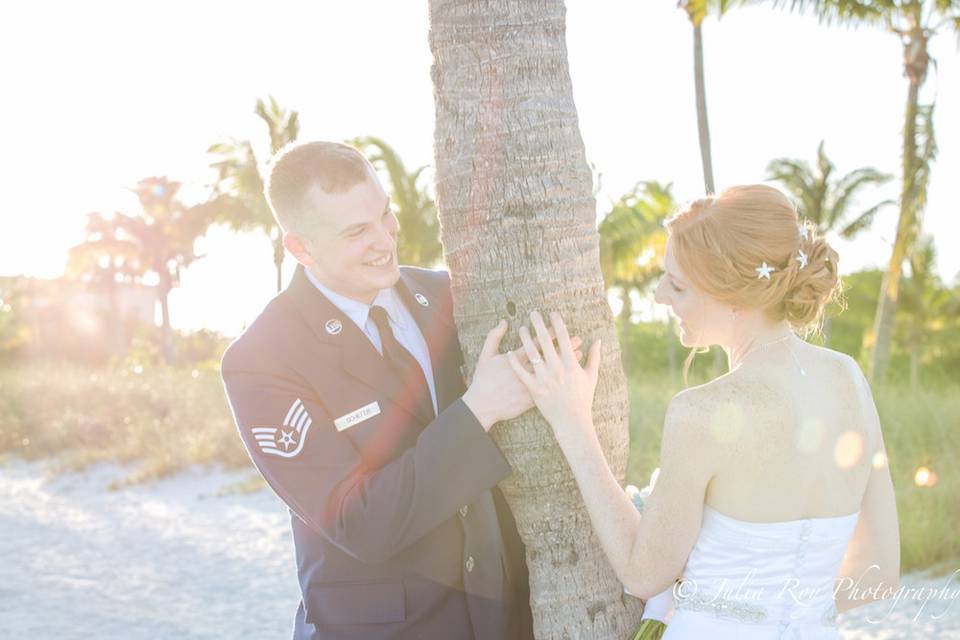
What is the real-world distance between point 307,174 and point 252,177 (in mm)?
37330

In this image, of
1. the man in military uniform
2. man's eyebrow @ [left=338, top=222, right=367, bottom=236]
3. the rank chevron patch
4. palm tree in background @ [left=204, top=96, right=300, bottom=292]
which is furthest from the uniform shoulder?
palm tree in background @ [left=204, top=96, right=300, bottom=292]

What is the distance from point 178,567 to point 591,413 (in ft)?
29.8

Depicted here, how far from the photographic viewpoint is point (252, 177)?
39.1m

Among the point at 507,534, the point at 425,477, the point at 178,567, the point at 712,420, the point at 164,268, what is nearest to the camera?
the point at 712,420

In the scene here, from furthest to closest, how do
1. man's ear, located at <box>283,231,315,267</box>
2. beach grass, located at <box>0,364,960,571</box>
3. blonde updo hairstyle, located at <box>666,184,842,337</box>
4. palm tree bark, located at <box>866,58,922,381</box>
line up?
palm tree bark, located at <box>866,58,922,381</box> → beach grass, located at <box>0,364,960,571</box> → man's ear, located at <box>283,231,315,267</box> → blonde updo hairstyle, located at <box>666,184,842,337</box>

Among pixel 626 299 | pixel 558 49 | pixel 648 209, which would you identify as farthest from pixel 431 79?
pixel 626 299

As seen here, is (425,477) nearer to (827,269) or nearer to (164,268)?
(827,269)

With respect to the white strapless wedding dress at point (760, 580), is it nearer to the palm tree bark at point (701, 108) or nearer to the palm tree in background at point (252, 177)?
the palm tree bark at point (701, 108)

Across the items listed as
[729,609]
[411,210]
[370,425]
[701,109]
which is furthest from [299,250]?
[411,210]

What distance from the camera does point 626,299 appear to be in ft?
152

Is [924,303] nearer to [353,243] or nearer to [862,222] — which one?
[862,222]

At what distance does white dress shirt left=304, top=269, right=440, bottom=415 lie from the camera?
10.7 feet

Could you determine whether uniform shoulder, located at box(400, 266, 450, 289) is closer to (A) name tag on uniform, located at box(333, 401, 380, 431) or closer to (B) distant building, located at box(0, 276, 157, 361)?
(A) name tag on uniform, located at box(333, 401, 380, 431)

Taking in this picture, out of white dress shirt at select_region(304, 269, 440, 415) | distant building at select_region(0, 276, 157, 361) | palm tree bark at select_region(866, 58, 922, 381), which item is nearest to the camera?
white dress shirt at select_region(304, 269, 440, 415)
